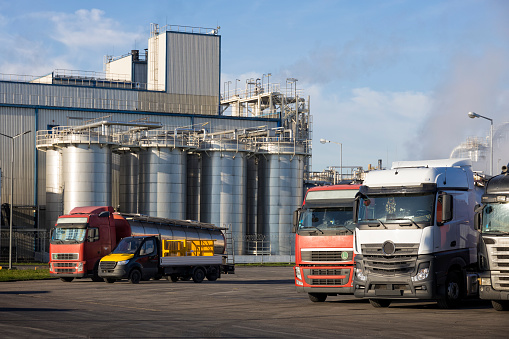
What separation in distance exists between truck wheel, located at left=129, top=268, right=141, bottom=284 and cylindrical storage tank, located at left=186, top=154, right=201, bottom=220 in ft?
117

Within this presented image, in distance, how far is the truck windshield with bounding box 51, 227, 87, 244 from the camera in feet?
127

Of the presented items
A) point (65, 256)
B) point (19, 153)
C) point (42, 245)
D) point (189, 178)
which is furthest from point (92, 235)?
point (19, 153)

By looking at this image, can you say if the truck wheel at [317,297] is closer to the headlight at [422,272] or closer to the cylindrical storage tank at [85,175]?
the headlight at [422,272]

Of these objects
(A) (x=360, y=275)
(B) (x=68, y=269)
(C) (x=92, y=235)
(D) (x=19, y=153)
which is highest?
(D) (x=19, y=153)

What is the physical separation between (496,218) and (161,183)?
1907 inches

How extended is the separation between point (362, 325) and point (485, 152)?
64310 mm

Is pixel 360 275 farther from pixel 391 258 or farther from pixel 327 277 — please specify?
pixel 327 277

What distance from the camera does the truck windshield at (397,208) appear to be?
21859mm

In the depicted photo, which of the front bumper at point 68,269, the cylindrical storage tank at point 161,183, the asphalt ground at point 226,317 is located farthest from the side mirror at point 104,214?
the cylindrical storage tank at point 161,183

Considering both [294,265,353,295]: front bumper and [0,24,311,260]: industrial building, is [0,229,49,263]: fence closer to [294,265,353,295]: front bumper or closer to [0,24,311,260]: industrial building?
[0,24,311,260]: industrial building

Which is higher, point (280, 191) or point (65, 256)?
point (280, 191)

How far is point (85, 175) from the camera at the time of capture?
64438 mm

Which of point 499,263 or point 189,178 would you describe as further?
point 189,178

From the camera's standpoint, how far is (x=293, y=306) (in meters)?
24.1
